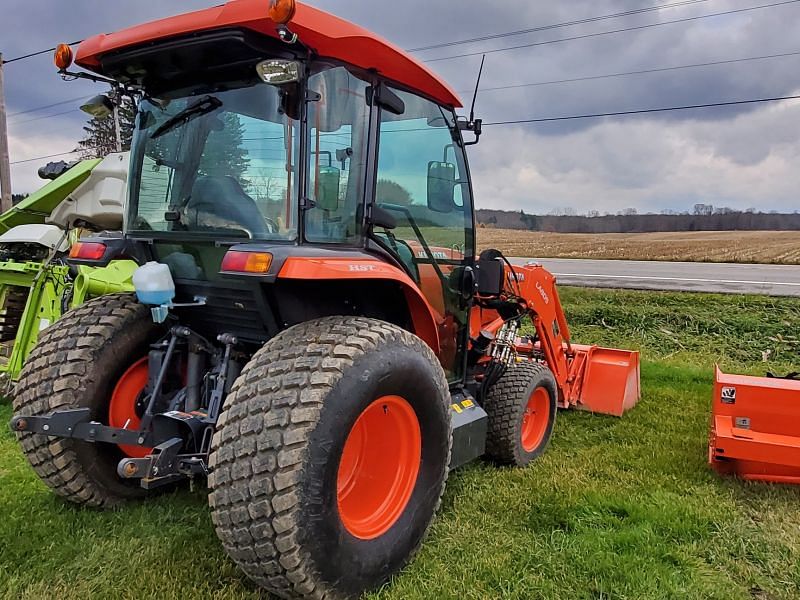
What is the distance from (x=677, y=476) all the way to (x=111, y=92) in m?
4.02

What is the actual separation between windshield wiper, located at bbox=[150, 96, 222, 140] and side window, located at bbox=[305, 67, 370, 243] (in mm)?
530

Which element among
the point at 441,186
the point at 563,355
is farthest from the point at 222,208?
the point at 563,355

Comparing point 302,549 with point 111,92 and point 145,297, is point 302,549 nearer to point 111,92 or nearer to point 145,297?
point 145,297

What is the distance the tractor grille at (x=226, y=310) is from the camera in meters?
2.88

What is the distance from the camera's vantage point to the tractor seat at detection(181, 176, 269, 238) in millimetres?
2879

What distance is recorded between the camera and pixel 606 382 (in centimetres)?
568

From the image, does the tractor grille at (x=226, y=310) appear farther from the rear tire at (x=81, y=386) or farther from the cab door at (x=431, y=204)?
the cab door at (x=431, y=204)

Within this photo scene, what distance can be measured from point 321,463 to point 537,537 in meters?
1.46

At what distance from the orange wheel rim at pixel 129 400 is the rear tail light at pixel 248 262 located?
126 cm

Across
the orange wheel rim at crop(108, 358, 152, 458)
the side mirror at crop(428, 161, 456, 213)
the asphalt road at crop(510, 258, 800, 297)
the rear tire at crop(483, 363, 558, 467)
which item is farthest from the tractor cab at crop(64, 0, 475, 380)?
the asphalt road at crop(510, 258, 800, 297)

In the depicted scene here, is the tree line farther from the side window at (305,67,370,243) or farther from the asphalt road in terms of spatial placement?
the side window at (305,67,370,243)

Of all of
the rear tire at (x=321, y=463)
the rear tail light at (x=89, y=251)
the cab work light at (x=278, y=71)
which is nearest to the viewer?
the rear tire at (x=321, y=463)

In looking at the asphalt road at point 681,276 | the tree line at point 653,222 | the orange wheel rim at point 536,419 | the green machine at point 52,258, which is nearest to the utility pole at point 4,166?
the green machine at point 52,258

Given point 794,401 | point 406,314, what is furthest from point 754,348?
point 406,314
